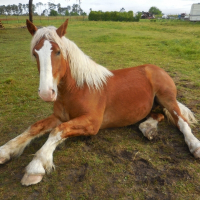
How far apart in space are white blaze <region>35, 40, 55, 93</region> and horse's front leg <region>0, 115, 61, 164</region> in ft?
3.30

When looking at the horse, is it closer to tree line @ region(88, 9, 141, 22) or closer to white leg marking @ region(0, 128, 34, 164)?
white leg marking @ region(0, 128, 34, 164)

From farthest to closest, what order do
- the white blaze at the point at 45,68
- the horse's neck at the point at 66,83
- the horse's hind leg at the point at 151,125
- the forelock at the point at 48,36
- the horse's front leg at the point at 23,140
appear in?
the horse's hind leg at the point at 151,125 → the horse's neck at the point at 66,83 → the horse's front leg at the point at 23,140 → the forelock at the point at 48,36 → the white blaze at the point at 45,68

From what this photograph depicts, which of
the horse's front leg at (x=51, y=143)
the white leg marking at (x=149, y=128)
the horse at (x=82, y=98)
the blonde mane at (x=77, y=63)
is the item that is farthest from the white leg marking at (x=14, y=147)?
the white leg marking at (x=149, y=128)

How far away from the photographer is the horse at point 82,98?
239 cm

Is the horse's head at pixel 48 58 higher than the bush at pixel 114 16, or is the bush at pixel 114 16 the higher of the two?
the horse's head at pixel 48 58

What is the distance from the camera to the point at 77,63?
2.87 meters

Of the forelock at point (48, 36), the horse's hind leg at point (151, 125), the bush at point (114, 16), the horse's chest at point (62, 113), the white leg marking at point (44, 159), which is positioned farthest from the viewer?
the bush at point (114, 16)

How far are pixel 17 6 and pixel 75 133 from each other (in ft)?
341

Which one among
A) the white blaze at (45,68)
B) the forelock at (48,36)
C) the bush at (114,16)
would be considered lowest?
the bush at (114,16)

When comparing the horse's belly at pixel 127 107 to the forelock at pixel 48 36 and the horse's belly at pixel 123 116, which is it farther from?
the forelock at pixel 48 36

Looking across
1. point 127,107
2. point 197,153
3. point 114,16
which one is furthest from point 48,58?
point 114,16

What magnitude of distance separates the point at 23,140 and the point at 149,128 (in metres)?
1.86

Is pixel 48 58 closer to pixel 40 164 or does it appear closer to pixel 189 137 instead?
pixel 40 164

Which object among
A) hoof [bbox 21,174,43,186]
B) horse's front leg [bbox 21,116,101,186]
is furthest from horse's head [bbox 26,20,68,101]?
hoof [bbox 21,174,43,186]
